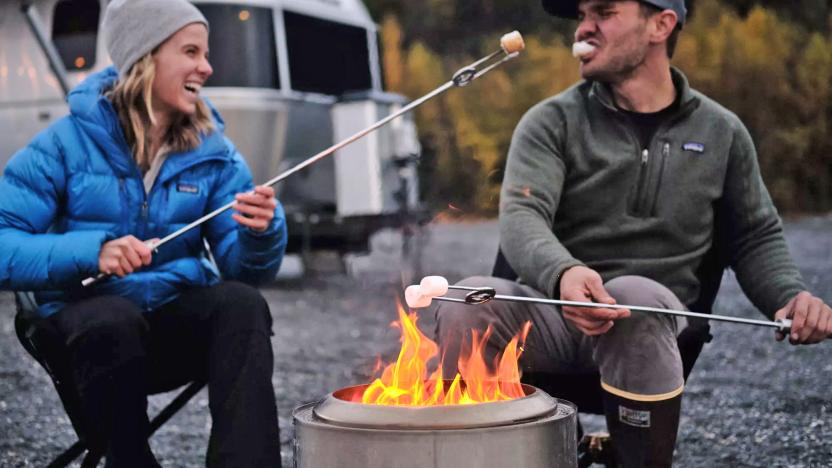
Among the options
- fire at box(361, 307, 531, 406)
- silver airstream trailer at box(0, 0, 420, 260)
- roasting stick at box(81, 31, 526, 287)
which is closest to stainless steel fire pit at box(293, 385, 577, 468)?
fire at box(361, 307, 531, 406)

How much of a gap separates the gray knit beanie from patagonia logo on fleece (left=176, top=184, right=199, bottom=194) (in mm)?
335

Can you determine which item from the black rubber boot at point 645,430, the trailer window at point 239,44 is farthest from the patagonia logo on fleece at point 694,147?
the trailer window at point 239,44

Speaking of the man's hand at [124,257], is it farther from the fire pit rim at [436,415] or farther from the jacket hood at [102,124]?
the fire pit rim at [436,415]

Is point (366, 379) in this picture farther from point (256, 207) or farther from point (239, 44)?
point (239, 44)

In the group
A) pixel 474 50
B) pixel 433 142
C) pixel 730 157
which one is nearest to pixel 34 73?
pixel 730 157

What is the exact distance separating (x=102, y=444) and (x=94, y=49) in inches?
254

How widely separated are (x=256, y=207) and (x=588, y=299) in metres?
0.76

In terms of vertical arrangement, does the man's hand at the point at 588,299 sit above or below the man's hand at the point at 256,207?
below

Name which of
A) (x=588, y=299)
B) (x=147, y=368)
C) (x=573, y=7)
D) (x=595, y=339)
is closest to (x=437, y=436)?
(x=588, y=299)

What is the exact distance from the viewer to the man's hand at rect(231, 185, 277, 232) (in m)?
2.58

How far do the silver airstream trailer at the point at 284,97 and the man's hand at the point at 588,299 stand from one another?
6.42 meters

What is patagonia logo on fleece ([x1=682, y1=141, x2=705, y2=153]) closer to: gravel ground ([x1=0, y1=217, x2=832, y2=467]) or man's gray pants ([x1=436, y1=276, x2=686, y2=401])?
man's gray pants ([x1=436, y1=276, x2=686, y2=401])

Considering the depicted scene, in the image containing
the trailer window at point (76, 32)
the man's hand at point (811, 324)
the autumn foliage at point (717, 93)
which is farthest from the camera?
the autumn foliage at point (717, 93)

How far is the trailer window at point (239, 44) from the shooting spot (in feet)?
28.6
